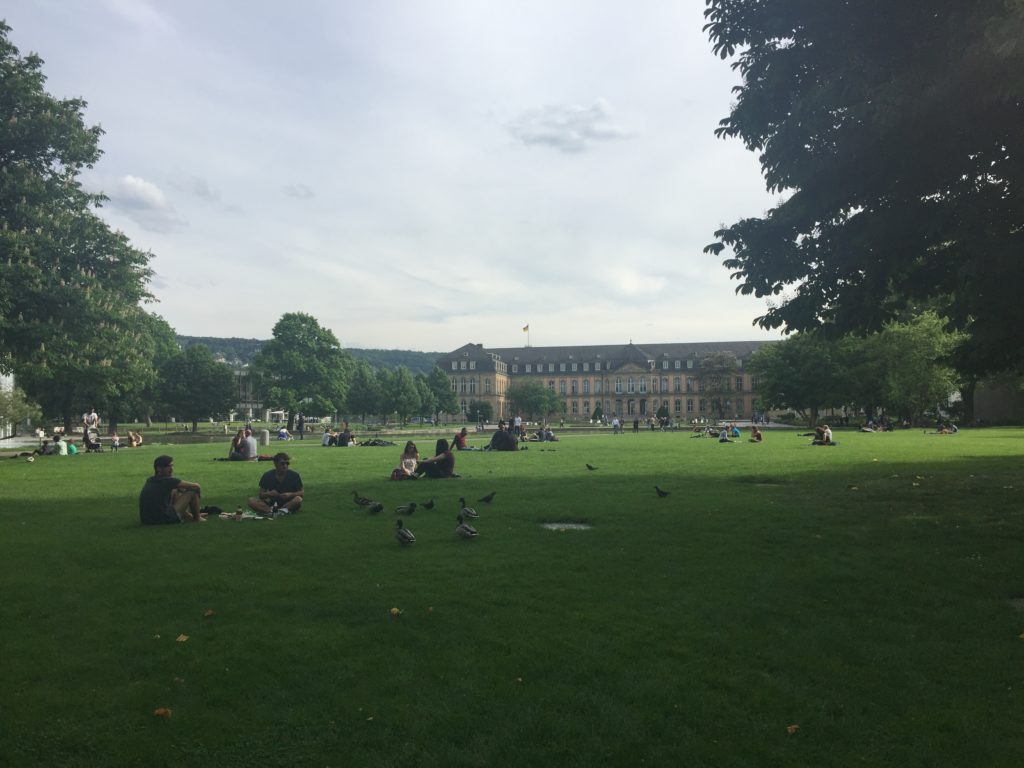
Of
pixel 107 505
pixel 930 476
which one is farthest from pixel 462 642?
pixel 930 476

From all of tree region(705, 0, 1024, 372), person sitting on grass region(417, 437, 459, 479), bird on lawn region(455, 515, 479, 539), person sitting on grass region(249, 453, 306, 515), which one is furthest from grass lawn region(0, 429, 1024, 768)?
person sitting on grass region(417, 437, 459, 479)

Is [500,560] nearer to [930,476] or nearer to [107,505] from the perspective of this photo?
[107,505]

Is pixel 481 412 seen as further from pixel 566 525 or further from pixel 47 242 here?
pixel 566 525

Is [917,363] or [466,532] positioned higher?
[917,363]

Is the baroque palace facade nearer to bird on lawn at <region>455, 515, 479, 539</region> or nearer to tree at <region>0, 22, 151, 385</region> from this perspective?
tree at <region>0, 22, 151, 385</region>

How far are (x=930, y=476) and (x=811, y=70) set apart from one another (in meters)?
12.1

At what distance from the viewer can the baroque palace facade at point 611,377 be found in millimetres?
169375

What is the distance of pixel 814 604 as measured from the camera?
24.4ft

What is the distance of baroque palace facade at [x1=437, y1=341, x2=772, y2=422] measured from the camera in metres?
169

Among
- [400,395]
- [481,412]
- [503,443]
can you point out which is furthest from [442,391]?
[503,443]

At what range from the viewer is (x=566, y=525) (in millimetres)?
12141

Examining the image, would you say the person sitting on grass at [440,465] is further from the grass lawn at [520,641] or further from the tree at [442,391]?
the tree at [442,391]

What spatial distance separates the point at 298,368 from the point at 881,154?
69.7 metres

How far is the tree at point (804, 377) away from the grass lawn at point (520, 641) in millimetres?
68444
